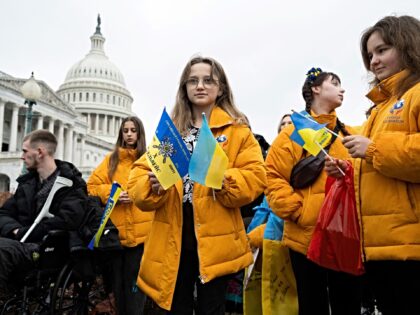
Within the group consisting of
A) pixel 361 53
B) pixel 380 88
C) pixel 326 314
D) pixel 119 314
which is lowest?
pixel 119 314

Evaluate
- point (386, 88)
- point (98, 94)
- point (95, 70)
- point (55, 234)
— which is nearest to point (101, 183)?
point (55, 234)

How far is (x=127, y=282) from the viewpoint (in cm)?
421

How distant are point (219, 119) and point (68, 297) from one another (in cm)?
243

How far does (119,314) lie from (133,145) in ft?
5.59

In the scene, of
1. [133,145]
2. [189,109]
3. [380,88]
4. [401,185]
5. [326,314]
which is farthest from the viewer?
[133,145]

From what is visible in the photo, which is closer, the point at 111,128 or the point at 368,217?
the point at 368,217

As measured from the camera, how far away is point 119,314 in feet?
13.6

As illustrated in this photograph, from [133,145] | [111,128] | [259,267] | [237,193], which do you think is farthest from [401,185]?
[111,128]

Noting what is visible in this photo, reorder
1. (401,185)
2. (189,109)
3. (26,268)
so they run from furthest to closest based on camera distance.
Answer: (26,268) < (189,109) < (401,185)

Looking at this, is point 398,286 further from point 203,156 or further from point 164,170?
point 164,170

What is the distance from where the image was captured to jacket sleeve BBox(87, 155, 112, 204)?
4818 mm

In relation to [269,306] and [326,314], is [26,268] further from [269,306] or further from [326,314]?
[326,314]

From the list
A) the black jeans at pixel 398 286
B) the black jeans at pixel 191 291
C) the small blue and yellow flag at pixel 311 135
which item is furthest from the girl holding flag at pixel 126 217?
the black jeans at pixel 398 286

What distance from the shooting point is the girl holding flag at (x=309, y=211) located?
2.88 meters
